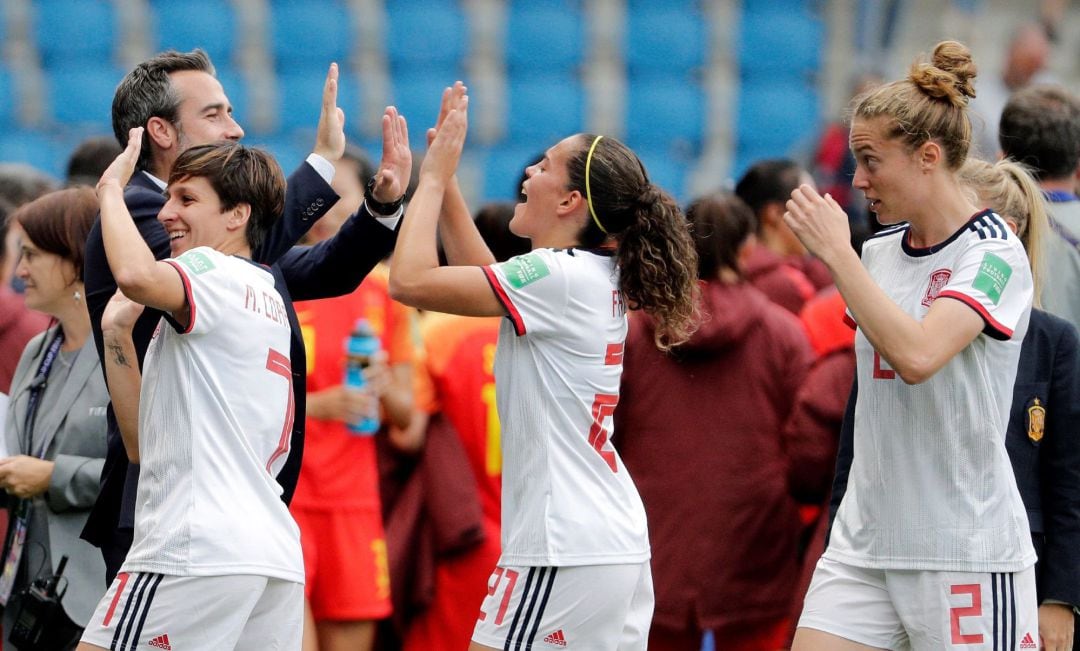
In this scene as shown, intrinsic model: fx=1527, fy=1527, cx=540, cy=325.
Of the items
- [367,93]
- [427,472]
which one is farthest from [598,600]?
[367,93]

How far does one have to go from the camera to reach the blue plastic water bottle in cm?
533

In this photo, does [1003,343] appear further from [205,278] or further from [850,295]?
[205,278]

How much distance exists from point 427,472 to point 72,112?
8.05 meters

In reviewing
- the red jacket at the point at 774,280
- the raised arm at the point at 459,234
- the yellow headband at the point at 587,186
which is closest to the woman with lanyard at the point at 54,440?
the raised arm at the point at 459,234

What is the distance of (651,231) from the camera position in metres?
4.06

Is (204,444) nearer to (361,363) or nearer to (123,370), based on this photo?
(123,370)

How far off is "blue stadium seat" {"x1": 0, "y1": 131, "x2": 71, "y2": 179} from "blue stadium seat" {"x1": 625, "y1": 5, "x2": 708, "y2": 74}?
4.88 metres

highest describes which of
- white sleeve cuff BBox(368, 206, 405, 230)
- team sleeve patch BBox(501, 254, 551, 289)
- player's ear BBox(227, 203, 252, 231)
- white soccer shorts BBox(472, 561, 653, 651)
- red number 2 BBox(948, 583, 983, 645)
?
player's ear BBox(227, 203, 252, 231)

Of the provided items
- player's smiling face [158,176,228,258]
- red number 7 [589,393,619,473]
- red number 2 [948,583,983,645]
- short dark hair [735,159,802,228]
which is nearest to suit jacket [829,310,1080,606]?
red number 2 [948,583,983,645]

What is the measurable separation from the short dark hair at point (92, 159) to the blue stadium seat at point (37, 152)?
5821 millimetres

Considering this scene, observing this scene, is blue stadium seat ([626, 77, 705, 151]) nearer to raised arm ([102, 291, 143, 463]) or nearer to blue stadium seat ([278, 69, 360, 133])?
blue stadium seat ([278, 69, 360, 133])

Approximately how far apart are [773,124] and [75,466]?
9656mm

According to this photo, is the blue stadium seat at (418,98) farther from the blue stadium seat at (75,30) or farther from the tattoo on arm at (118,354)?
the tattoo on arm at (118,354)

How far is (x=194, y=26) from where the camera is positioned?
41.7 feet
